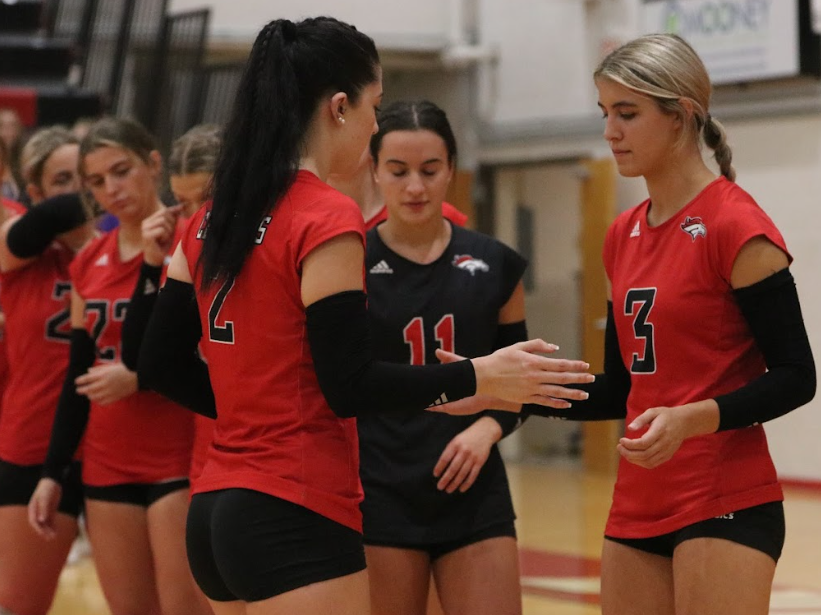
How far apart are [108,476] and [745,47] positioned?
718cm

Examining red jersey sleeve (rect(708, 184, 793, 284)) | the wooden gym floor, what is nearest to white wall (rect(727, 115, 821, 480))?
the wooden gym floor

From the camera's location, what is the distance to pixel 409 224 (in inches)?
133

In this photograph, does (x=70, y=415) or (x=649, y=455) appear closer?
(x=649, y=455)

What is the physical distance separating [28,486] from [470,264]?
1866 mm

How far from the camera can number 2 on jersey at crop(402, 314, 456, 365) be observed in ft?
10.8

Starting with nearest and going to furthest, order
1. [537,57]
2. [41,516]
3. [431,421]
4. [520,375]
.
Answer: [520,375] → [431,421] → [41,516] → [537,57]

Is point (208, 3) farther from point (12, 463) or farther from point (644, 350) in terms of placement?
point (644, 350)

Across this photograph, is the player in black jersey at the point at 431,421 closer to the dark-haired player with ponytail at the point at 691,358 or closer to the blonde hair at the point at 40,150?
the dark-haired player with ponytail at the point at 691,358

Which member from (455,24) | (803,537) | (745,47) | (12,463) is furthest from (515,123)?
(12,463)

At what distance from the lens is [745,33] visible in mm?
9398

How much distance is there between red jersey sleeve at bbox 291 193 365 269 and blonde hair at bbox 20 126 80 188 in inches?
112

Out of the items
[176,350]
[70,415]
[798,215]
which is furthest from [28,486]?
[798,215]

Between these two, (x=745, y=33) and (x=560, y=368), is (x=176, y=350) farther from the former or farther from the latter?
(x=745, y=33)

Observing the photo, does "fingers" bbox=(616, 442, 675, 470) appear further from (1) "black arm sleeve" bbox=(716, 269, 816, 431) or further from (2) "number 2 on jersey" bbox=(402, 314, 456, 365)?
(2) "number 2 on jersey" bbox=(402, 314, 456, 365)
